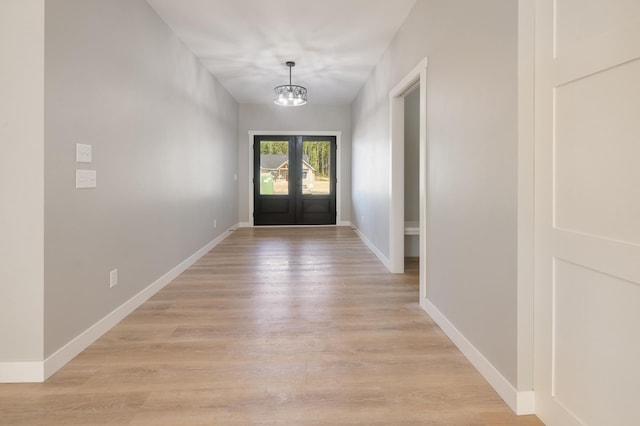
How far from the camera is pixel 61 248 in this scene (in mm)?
2215

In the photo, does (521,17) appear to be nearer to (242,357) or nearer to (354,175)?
(242,357)

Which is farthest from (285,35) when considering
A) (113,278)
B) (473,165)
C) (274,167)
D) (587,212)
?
(274,167)

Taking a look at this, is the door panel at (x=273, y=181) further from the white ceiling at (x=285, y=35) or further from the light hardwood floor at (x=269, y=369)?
the light hardwood floor at (x=269, y=369)

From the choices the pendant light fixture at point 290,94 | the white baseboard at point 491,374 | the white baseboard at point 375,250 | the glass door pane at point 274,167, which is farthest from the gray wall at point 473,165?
the glass door pane at point 274,167

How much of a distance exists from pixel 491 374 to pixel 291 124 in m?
7.39

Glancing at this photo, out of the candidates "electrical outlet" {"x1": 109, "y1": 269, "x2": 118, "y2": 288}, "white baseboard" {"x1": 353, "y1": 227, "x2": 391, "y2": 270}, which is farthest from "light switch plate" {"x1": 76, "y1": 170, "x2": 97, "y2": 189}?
"white baseboard" {"x1": 353, "y1": 227, "x2": 391, "y2": 270}

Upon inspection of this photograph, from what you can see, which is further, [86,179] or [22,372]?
[86,179]

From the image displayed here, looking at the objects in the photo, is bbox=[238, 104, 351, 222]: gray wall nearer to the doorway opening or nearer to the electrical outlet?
the doorway opening

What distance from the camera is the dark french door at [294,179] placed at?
8.75m

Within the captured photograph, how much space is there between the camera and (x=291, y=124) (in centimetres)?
866

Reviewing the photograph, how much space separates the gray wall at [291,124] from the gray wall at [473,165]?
5080mm

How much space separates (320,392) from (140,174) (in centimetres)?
243

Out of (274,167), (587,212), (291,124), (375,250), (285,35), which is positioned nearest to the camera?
(587,212)

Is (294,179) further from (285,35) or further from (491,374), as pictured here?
(491,374)
